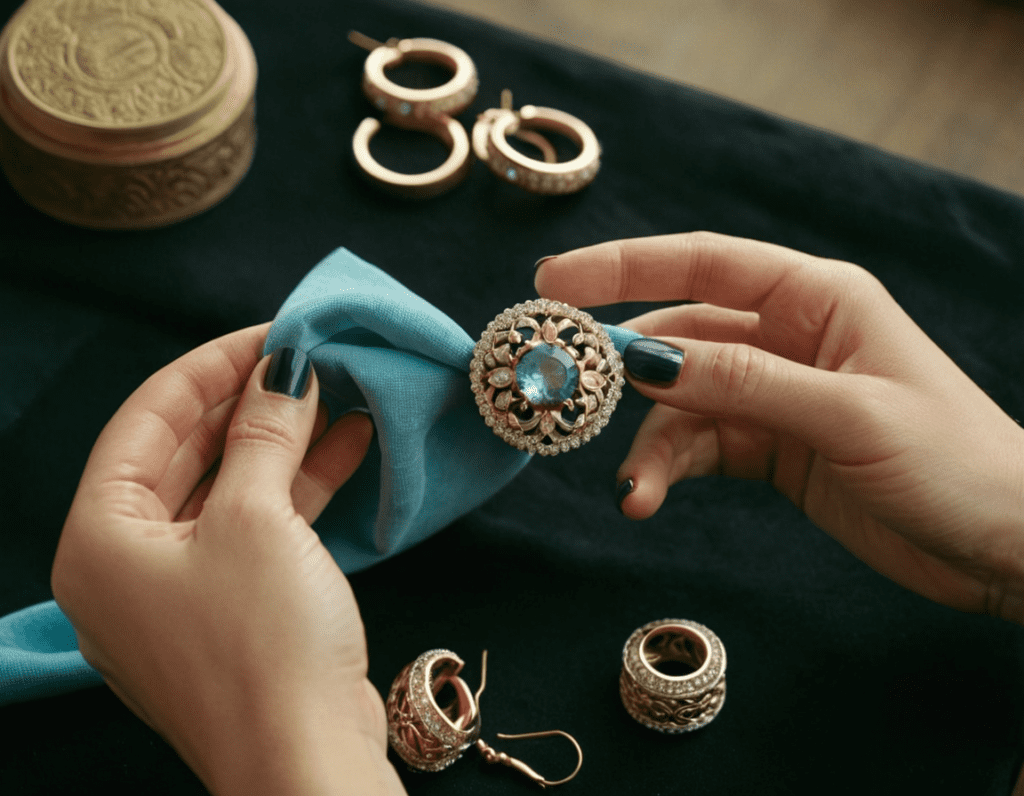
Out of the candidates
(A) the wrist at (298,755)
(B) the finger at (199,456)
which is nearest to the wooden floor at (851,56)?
(B) the finger at (199,456)

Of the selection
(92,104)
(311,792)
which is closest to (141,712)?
(311,792)

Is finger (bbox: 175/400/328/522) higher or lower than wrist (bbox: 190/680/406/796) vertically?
lower

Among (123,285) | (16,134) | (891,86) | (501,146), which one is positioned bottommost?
(123,285)

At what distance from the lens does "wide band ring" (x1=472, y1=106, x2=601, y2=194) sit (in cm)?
163

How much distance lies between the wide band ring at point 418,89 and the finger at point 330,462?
78 cm

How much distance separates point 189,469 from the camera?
3.58ft

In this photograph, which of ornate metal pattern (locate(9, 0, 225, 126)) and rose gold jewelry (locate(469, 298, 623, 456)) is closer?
rose gold jewelry (locate(469, 298, 623, 456))

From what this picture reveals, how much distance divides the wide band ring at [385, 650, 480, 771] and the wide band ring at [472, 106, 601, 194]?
34.8 inches

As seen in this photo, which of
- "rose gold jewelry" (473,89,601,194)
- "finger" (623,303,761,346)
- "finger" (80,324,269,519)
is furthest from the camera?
"rose gold jewelry" (473,89,601,194)

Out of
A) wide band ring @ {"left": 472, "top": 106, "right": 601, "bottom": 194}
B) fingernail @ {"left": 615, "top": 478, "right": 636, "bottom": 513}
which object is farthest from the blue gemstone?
wide band ring @ {"left": 472, "top": 106, "right": 601, "bottom": 194}

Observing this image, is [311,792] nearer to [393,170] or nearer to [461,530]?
[461,530]

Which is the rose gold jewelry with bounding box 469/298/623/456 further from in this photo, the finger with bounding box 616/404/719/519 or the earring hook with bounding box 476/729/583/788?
the earring hook with bounding box 476/729/583/788

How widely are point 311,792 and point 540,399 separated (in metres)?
0.49

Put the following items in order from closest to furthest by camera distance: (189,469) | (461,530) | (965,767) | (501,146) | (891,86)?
(189,469), (965,767), (461,530), (501,146), (891,86)
